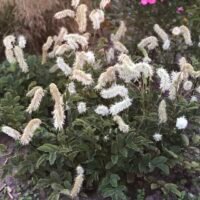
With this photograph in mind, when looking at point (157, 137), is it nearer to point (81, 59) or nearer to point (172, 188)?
point (172, 188)

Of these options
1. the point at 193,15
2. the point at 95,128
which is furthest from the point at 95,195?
the point at 193,15

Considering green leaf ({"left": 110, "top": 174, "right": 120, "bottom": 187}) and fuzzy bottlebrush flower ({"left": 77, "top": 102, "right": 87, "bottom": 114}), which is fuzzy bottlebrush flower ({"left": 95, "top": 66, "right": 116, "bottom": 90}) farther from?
green leaf ({"left": 110, "top": 174, "right": 120, "bottom": 187})

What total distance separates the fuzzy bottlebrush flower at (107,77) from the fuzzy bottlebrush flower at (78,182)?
510 millimetres

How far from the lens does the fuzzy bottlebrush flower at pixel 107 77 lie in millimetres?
3287

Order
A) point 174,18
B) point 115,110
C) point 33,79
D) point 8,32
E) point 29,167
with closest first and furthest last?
point 115,110 < point 29,167 < point 33,79 < point 8,32 < point 174,18

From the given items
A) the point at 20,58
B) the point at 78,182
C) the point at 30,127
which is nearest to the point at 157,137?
the point at 78,182

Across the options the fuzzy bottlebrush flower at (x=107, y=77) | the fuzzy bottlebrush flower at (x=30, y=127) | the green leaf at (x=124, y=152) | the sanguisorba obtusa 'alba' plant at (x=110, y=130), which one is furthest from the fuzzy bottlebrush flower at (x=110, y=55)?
the fuzzy bottlebrush flower at (x=30, y=127)

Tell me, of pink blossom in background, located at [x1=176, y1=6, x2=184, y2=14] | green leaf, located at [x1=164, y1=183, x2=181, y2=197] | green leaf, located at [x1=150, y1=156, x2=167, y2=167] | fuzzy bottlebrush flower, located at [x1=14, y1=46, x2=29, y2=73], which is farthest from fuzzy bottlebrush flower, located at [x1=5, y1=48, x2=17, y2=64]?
pink blossom in background, located at [x1=176, y1=6, x2=184, y2=14]

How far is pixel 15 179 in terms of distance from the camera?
356 centimetres

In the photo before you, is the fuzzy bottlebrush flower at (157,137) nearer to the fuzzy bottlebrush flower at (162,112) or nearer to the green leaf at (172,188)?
the fuzzy bottlebrush flower at (162,112)

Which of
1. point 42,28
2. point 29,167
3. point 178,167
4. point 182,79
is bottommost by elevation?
point 178,167

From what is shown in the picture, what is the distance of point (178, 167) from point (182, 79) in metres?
0.57

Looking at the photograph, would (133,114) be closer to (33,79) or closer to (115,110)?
(115,110)

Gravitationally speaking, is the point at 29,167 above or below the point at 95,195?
above
